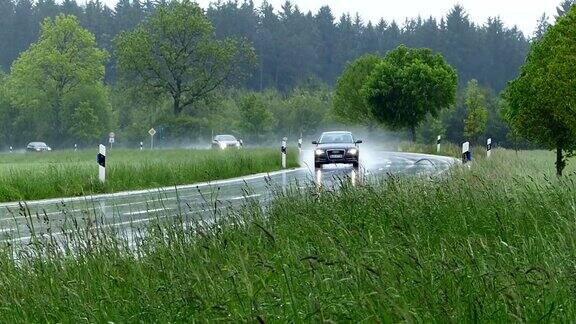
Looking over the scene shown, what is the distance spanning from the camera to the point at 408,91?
70.6 metres

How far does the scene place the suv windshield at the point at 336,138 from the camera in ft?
99.2

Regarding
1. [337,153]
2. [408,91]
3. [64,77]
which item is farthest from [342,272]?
[64,77]

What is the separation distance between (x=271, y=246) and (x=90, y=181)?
13741 mm

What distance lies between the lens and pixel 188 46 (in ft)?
270

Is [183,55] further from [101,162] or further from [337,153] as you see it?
[101,162]

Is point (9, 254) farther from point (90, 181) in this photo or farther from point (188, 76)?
point (188, 76)

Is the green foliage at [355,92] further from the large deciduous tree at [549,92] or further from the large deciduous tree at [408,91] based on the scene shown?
the large deciduous tree at [549,92]

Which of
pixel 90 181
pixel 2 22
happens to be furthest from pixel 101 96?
pixel 2 22

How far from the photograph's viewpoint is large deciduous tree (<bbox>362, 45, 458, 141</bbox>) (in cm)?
7075

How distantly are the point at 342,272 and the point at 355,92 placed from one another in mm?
81114

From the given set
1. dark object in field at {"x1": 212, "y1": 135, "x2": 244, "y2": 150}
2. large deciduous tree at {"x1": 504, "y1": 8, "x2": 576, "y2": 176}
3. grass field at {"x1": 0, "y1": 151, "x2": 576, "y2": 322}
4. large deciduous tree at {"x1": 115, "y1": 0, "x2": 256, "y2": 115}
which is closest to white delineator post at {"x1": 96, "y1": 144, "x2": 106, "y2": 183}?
large deciduous tree at {"x1": 504, "y1": 8, "x2": 576, "y2": 176}

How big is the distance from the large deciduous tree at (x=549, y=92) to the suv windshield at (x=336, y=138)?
27.8ft

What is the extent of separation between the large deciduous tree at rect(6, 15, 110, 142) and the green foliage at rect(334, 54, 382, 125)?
24733mm

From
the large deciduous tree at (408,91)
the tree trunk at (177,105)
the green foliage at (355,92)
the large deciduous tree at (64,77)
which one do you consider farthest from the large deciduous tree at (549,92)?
the large deciduous tree at (64,77)
